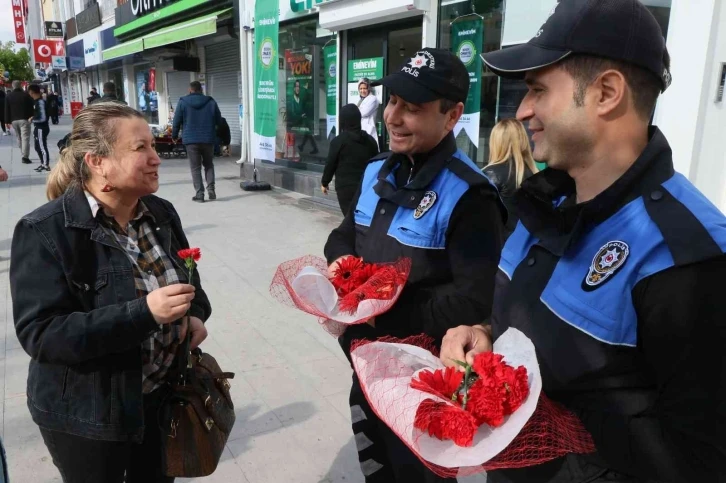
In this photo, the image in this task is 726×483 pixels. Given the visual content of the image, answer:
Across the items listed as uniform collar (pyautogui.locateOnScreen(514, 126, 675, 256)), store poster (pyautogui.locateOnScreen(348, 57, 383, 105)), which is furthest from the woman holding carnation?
store poster (pyautogui.locateOnScreen(348, 57, 383, 105))

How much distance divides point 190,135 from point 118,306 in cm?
834

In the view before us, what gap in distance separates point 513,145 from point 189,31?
466 inches

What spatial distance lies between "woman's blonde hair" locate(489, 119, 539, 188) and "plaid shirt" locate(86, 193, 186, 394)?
314 cm

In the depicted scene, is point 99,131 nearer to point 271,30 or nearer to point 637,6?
point 637,6

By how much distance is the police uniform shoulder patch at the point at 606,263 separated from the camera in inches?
43.4

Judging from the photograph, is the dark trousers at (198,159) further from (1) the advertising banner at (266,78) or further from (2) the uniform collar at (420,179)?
(2) the uniform collar at (420,179)

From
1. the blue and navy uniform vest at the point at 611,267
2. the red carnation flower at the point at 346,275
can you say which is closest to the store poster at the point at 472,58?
the red carnation flower at the point at 346,275

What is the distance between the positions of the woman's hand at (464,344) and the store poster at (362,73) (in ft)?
25.2

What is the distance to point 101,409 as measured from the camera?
174 cm

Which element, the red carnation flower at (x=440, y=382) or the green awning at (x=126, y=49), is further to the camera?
the green awning at (x=126, y=49)

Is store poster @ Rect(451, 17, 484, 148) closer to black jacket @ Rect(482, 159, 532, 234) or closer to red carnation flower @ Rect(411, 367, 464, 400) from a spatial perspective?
black jacket @ Rect(482, 159, 532, 234)

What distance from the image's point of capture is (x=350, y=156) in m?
6.48

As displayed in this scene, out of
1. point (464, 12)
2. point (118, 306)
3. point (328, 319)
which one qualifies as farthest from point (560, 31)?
point (464, 12)

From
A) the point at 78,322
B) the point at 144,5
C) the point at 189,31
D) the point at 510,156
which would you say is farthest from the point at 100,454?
the point at 144,5
